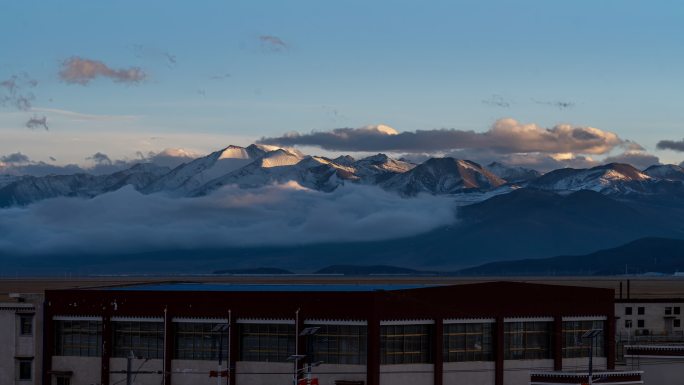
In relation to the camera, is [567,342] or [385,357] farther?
[567,342]

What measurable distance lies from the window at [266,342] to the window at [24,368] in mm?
18126

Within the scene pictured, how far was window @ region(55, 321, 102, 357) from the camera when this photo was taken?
10869 cm

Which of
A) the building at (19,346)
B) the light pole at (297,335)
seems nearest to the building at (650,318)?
the light pole at (297,335)

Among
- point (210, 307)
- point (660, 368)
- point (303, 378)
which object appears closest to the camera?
point (303, 378)

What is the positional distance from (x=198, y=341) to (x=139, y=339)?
16.6ft

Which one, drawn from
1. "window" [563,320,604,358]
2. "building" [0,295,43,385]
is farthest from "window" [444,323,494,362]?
"building" [0,295,43,385]

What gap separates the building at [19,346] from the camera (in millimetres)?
109562

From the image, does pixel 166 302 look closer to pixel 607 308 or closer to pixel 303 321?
pixel 303 321

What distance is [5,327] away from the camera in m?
110

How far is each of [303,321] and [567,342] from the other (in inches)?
919

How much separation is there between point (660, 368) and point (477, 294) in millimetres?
27205

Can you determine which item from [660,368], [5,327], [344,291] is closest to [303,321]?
[344,291]

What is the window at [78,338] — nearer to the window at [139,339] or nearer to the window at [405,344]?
the window at [139,339]

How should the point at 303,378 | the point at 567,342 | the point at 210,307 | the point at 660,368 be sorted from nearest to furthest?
the point at 303,378 → the point at 210,307 → the point at 567,342 → the point at 660,368
